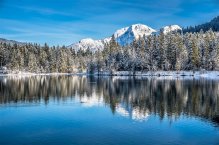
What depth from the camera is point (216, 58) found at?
143 meters

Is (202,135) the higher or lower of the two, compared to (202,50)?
lower

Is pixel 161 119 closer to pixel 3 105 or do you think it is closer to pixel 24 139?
pixel 24 139

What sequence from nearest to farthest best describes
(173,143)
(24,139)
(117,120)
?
(173,143) → (24,139) → (117,120)

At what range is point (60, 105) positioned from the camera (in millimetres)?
54406

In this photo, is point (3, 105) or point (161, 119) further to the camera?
point (3, 105)

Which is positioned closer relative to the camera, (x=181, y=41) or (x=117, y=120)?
(x=117, y=120)

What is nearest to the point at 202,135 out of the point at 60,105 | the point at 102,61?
the point at 60,105

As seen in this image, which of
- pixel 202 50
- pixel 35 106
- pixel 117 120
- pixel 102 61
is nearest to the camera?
pixel 117 120

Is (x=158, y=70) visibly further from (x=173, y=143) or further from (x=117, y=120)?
(x=173, y=143)

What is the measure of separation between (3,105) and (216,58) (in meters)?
113

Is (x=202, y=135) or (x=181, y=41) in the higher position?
(x=181, y=41)

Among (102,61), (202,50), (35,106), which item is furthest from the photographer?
(102,61)

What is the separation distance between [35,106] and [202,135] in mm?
30588

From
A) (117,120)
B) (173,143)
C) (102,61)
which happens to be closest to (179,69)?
(102,61)
